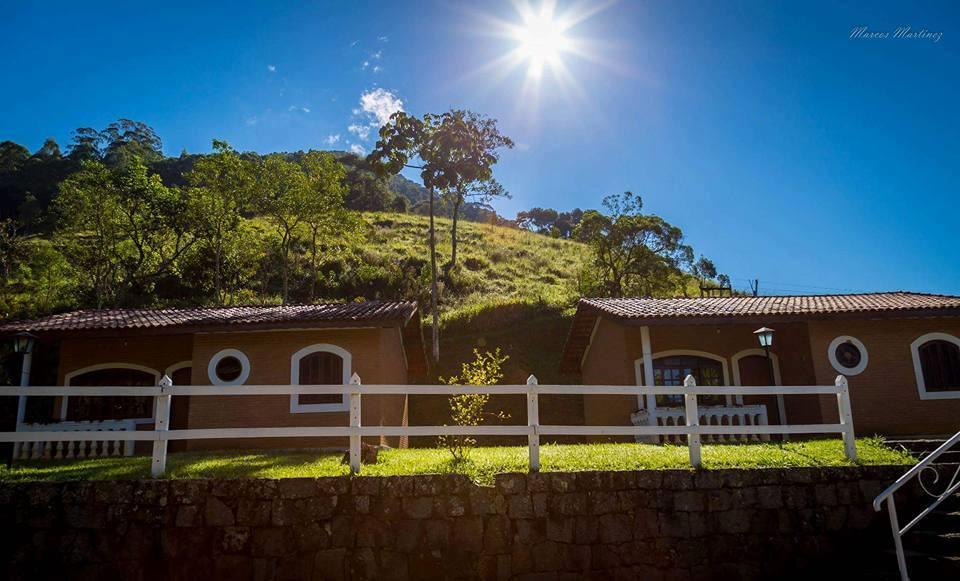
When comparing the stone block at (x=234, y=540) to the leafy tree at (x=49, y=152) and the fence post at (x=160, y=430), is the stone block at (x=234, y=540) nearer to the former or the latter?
the fence post at (x=160, y=430)

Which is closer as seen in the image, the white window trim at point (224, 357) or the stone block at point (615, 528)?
the stone block at point (615, 528)

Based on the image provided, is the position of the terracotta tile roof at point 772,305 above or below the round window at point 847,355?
above

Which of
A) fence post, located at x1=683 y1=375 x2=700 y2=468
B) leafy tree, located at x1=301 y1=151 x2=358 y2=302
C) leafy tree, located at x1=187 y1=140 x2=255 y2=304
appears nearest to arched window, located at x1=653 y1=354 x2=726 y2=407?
fence post, located at x1=683 y1=375 x2=700 y2=468

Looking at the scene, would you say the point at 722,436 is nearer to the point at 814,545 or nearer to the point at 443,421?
the point at 814,545

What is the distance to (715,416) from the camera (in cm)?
1454

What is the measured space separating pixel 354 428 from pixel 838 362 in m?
12.4

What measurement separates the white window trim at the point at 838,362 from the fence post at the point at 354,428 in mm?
12163

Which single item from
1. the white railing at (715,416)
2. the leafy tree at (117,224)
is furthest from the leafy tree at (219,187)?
the white railing at (715,416)

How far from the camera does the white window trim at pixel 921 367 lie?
1464cm

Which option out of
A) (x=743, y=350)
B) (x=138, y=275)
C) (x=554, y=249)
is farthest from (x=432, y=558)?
(x=554, y=249)

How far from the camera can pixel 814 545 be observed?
24.7ft

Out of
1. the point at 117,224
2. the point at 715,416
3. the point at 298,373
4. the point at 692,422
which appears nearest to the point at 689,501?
the point at 692,422

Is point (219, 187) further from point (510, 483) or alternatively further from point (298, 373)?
point (510, 483)

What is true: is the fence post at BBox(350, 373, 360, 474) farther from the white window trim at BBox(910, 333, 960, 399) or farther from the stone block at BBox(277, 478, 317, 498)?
the white window trim at BBox(910, 333, 960, 399)
